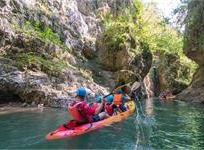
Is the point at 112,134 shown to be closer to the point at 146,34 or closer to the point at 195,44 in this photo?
the point at 195,44

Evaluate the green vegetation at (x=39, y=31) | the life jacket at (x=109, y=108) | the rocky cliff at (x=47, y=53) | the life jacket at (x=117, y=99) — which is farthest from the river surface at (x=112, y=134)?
the green vegetation at (x=39, y=31)

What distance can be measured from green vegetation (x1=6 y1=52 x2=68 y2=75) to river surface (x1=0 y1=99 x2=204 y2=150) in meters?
6.04

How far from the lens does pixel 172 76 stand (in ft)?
172

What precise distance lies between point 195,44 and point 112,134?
19.8 metres

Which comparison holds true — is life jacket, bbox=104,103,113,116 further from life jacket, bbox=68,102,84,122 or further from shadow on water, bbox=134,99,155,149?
life jacket, bbox=68,102,84,122

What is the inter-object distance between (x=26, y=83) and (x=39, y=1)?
13888 millimetres

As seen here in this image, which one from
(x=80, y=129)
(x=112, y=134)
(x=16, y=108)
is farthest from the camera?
(x=16, y=108)

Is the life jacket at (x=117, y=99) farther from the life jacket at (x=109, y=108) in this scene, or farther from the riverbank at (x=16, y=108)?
the riverbank at (x=16, y=108)

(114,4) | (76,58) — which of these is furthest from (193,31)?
(114,4)

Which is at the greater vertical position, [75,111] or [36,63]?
[36,63]

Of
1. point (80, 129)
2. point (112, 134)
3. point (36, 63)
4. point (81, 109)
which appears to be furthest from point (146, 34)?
point (80, 129)

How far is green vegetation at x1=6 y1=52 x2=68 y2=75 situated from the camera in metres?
24.2

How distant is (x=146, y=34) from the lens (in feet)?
136

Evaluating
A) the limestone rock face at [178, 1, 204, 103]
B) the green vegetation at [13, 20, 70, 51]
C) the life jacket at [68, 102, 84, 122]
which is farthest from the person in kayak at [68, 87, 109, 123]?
the green vegetation at [13, 20, 70, 51]
